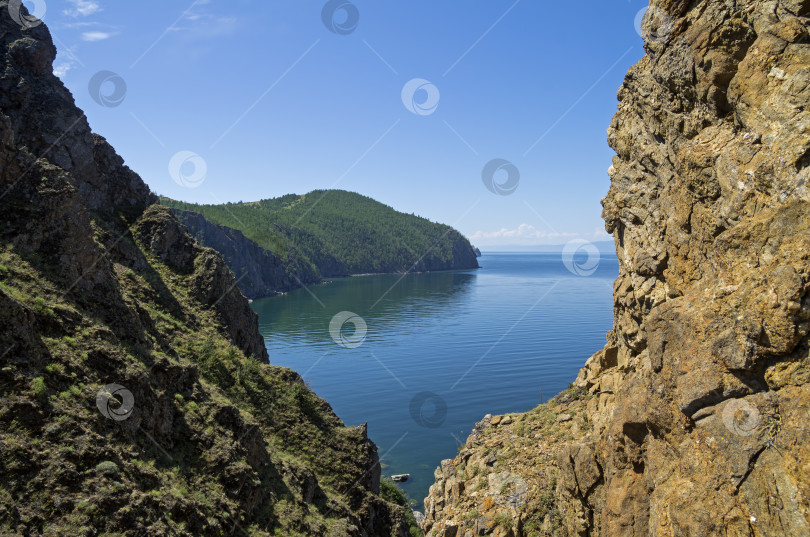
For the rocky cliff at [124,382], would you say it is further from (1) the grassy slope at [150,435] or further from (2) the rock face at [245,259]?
(2) the rock face at [245,259]

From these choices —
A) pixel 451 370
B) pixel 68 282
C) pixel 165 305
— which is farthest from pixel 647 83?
pixel 451 370

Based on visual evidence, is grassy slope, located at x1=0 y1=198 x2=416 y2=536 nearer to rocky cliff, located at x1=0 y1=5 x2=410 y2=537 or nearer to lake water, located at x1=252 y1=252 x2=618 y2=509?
rocky cliff, located at x1=0 y1=5 x2=410 y2=537

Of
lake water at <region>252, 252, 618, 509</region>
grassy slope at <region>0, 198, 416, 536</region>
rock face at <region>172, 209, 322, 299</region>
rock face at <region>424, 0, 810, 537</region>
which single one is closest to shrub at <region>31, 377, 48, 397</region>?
grassy slope at <region>0, 198, 416, 536</region>

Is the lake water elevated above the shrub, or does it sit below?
above

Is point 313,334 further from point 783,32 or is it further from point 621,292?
point 783,32

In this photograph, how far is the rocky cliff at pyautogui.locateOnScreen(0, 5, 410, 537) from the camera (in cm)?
1224

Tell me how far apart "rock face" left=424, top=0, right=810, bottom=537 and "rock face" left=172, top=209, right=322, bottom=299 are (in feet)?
385

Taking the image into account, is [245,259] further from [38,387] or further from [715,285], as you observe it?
[715,285]

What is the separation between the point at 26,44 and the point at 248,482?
83.7 ft

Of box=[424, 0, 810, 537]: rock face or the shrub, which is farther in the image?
the shrub

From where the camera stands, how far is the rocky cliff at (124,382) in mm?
12242

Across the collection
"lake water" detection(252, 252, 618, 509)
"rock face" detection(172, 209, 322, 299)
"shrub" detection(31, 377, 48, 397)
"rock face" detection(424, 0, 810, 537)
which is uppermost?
"rock face" detection(172, 209, 322, 299)

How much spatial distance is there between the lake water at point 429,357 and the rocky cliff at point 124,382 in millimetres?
15228

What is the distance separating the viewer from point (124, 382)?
15312 millimetres
